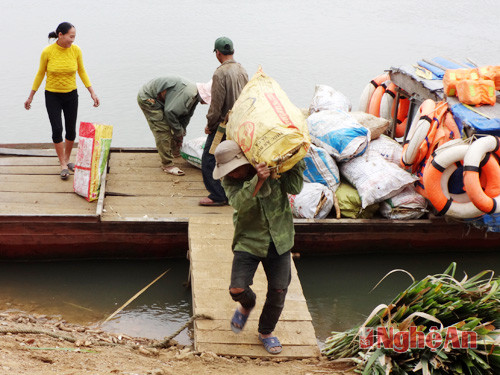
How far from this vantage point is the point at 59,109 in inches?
247

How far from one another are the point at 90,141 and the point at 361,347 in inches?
134

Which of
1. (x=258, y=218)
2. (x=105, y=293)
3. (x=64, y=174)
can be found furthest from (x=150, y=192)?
(x=258, y=218)

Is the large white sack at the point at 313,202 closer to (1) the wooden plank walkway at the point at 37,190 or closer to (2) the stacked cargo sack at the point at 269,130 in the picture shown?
(1) the wooden plank walkway at the point at 37,190

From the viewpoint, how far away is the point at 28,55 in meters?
12.5

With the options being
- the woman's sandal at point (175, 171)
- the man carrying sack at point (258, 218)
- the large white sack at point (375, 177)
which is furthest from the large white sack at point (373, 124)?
the man carrying sack at point (258, 218)

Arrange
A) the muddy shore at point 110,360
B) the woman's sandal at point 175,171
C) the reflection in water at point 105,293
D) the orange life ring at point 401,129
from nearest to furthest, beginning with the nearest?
the muddy shore at point 110,360 → the reflection in water at point 105,293 → the woman's sandal at point 175,171 → the orange life ring at point 401,129

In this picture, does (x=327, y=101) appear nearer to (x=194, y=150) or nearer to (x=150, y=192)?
(x=194, y=150)

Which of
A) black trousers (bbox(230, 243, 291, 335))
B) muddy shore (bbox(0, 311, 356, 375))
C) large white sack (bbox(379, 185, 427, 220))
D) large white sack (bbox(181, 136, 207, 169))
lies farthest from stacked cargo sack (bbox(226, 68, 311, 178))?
large white sack (bbox(181, 136, 207, 169))

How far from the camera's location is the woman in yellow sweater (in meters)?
6.01

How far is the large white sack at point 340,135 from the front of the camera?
19.9ft

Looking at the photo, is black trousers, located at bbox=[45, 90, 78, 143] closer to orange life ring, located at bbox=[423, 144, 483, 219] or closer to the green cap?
the green cap

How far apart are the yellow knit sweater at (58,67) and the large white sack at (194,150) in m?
1.34

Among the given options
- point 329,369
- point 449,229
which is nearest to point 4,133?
point 449,229

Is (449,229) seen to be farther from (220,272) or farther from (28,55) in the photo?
(28,55)
